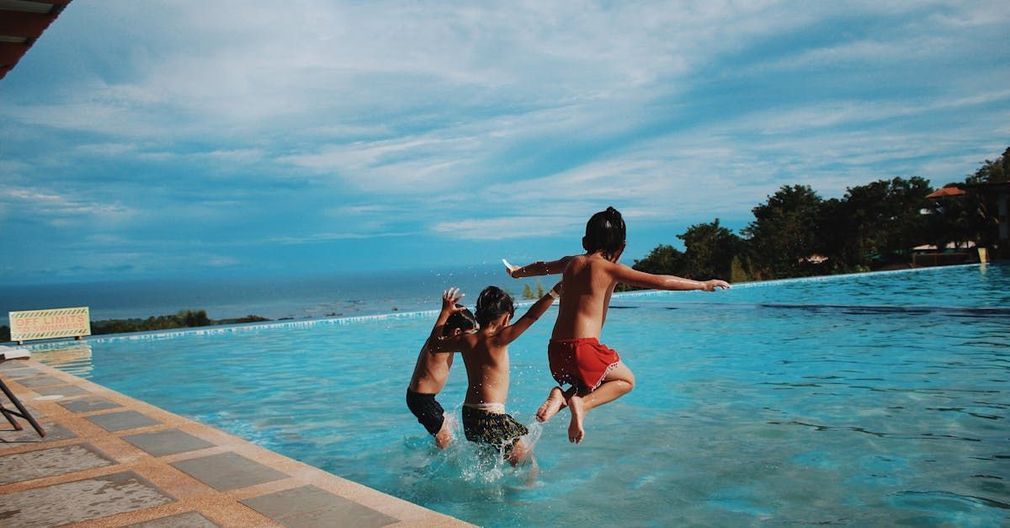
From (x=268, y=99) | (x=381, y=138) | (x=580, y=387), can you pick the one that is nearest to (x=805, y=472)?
(x=580, y=387)

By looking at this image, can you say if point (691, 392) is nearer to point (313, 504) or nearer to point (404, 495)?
point (404, 495)

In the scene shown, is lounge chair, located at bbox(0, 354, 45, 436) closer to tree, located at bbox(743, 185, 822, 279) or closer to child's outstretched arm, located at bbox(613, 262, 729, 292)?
child's outstretched arm, located at bbox(613, 262, 729, 292)

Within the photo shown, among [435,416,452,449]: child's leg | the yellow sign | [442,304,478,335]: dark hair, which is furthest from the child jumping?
the yellow sign

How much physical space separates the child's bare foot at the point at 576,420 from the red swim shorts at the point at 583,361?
0.52ft

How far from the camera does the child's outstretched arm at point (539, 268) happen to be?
477cm

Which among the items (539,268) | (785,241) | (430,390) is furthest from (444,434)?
(785,241)

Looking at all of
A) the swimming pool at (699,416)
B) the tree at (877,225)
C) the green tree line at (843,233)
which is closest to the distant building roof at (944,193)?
the green tree line at (843,233)

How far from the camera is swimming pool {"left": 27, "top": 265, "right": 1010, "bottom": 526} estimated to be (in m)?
4.85

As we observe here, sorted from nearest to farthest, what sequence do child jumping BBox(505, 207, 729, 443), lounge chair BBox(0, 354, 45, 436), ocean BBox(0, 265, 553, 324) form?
child jumping BBox(505, 207, 729, 443) < lounge chair BBox(0, 354, 45, 436) < ocean BBox(0, 265, 553, 324)

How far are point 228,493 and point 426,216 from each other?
114 meters

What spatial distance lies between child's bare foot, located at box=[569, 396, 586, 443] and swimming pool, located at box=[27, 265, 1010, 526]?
2.48ft

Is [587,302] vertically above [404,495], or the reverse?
[587,302]

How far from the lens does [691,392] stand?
912cm

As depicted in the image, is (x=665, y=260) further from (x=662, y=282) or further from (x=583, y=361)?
(x=662, y=282)
